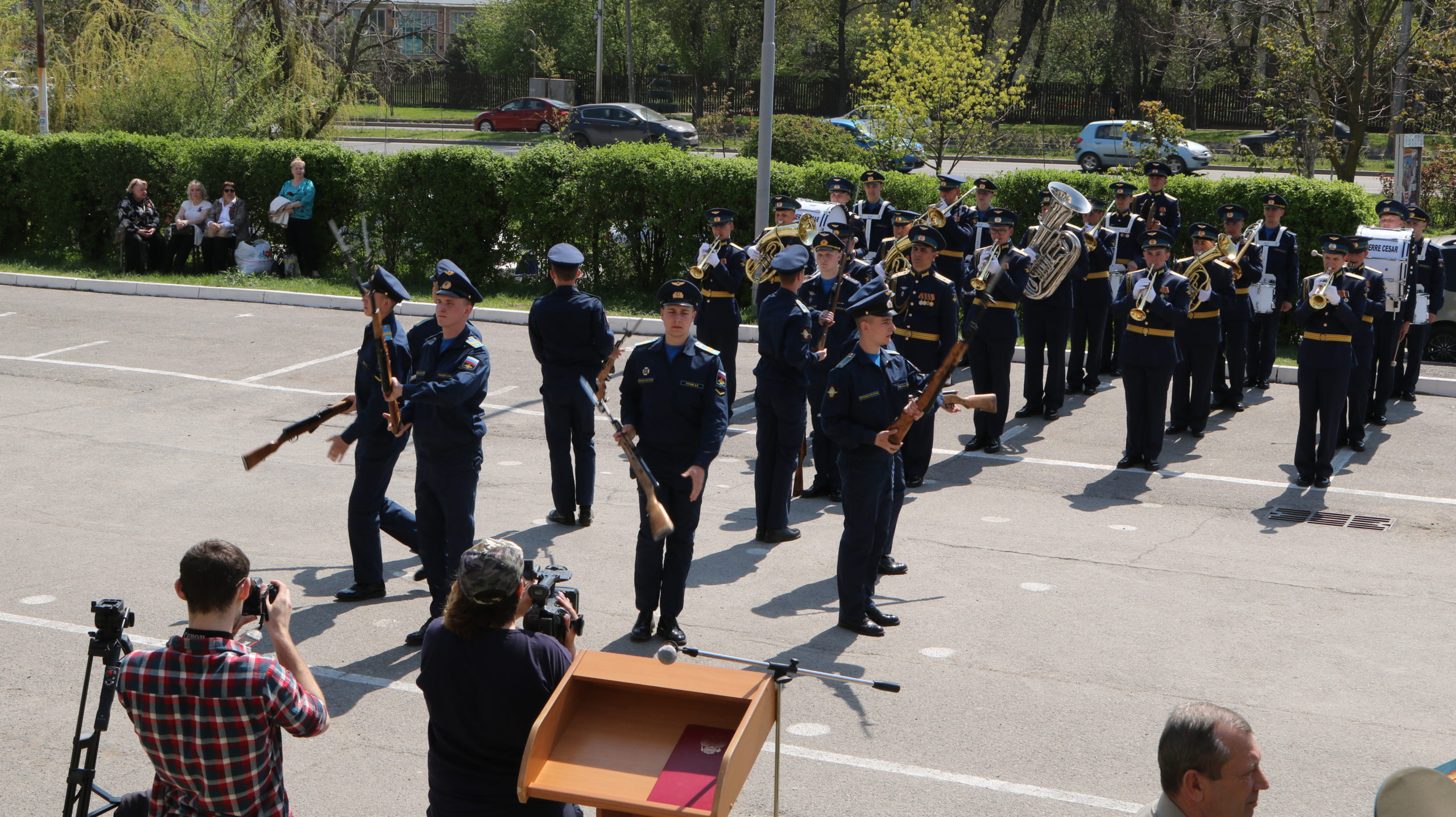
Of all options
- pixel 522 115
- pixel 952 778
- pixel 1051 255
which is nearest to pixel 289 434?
pixel 952 778

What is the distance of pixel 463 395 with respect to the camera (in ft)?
23.6

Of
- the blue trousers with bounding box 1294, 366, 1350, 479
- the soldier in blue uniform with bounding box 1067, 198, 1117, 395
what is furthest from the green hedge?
the blue trousers with bounding box 1294, 366, 1350, 479

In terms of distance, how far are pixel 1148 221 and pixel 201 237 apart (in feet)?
45.3

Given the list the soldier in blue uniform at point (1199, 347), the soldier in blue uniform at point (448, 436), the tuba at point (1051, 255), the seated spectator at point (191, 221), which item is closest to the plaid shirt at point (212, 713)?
the soldier in blue uniform at point (448, 436)

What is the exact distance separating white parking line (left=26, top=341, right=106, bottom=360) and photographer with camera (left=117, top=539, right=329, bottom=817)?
1298cm

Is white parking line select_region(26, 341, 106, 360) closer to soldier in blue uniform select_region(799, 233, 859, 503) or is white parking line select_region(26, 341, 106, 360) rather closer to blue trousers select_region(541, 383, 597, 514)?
blue trousers select_region(541, 383, 597, 514)

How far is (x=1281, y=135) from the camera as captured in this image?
25594 millimetres

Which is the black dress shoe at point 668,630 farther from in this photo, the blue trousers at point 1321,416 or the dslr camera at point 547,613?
the blue trousers at point 1321,416

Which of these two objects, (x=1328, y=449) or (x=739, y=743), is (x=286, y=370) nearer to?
(x=1328, y=449)

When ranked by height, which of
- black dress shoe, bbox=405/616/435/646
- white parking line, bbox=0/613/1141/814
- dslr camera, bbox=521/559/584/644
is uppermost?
dslr camera, bbox=521/559/584/644

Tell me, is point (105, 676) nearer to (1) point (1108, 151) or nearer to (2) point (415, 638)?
(2) point (415, 638)

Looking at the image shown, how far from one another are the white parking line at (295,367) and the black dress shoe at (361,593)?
259 inches

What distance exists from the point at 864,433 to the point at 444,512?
2343mm

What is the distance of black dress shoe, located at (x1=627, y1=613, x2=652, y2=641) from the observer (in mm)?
7367
